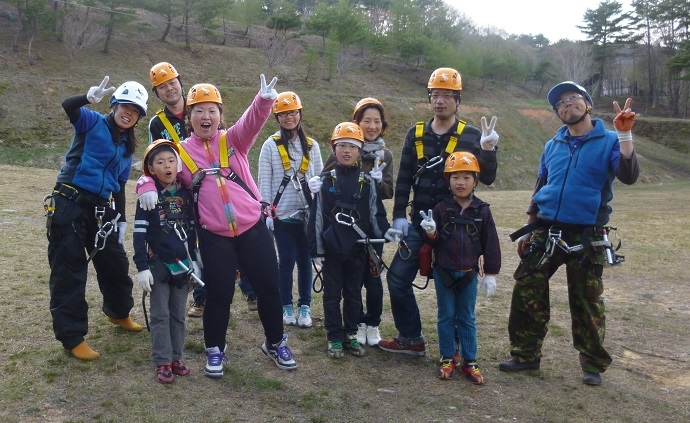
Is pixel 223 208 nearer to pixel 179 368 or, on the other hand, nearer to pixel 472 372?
pixel 179 368

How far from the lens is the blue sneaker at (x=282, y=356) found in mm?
4898

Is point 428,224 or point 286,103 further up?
point 286,103

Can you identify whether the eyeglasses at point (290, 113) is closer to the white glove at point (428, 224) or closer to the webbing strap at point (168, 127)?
the webbing strap at point (168, 127)

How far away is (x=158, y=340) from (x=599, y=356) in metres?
3.68

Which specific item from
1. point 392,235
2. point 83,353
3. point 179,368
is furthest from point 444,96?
point 83,353

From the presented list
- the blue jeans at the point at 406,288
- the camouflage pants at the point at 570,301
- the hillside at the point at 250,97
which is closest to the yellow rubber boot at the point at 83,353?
the blue jeans at the point at 406,288

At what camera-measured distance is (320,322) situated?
6234 millimetres

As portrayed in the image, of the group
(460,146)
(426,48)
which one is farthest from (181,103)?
(426,48)

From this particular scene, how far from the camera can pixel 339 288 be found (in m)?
5.32

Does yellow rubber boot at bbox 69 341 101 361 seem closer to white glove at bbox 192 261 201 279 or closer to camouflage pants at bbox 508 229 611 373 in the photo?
white glove at bbox 192 261 201 279

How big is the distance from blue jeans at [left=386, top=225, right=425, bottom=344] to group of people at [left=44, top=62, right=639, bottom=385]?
0.01m

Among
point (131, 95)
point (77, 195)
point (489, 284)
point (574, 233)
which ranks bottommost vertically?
point (489, 284)

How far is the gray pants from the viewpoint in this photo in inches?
177

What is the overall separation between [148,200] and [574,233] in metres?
3.49
